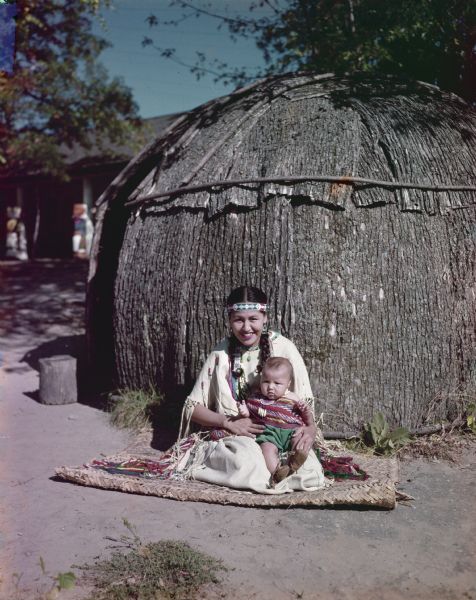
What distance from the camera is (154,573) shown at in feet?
10.6

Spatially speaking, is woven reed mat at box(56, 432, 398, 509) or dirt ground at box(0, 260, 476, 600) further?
woven reed mat at box(56, 432, 398, 509)

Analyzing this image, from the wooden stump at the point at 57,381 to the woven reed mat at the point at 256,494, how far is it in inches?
83.3

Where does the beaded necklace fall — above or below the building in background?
below

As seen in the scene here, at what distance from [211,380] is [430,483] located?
5.51 ft

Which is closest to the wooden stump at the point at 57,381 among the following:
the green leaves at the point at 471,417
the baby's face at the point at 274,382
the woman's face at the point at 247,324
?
the woman's face at the point at 247,324

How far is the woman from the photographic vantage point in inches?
170

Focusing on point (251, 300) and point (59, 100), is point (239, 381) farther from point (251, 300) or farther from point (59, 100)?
point (59, 100)

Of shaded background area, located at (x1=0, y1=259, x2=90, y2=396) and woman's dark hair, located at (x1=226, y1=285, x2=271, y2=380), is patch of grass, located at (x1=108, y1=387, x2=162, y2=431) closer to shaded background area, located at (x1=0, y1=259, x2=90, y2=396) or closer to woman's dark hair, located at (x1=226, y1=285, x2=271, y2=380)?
shaded background area, located at (x1=0, y1=259, x2=90, y2=396)

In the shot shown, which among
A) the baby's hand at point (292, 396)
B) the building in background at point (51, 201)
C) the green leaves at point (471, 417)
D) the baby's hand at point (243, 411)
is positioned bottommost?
the green leaves at point (471, 417)

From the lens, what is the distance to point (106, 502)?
14.0 ft

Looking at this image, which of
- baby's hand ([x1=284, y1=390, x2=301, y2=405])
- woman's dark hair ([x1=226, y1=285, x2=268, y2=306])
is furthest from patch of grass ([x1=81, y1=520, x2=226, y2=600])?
woman's dark hair ([x1=226, y1=285, x2=268, y2=306])

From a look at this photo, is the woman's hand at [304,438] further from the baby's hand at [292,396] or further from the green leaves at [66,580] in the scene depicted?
the green leaves at [66,580]

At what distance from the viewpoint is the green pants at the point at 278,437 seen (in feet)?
14.6

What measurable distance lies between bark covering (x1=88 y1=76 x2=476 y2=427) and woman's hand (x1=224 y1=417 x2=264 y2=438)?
94 centimetres
